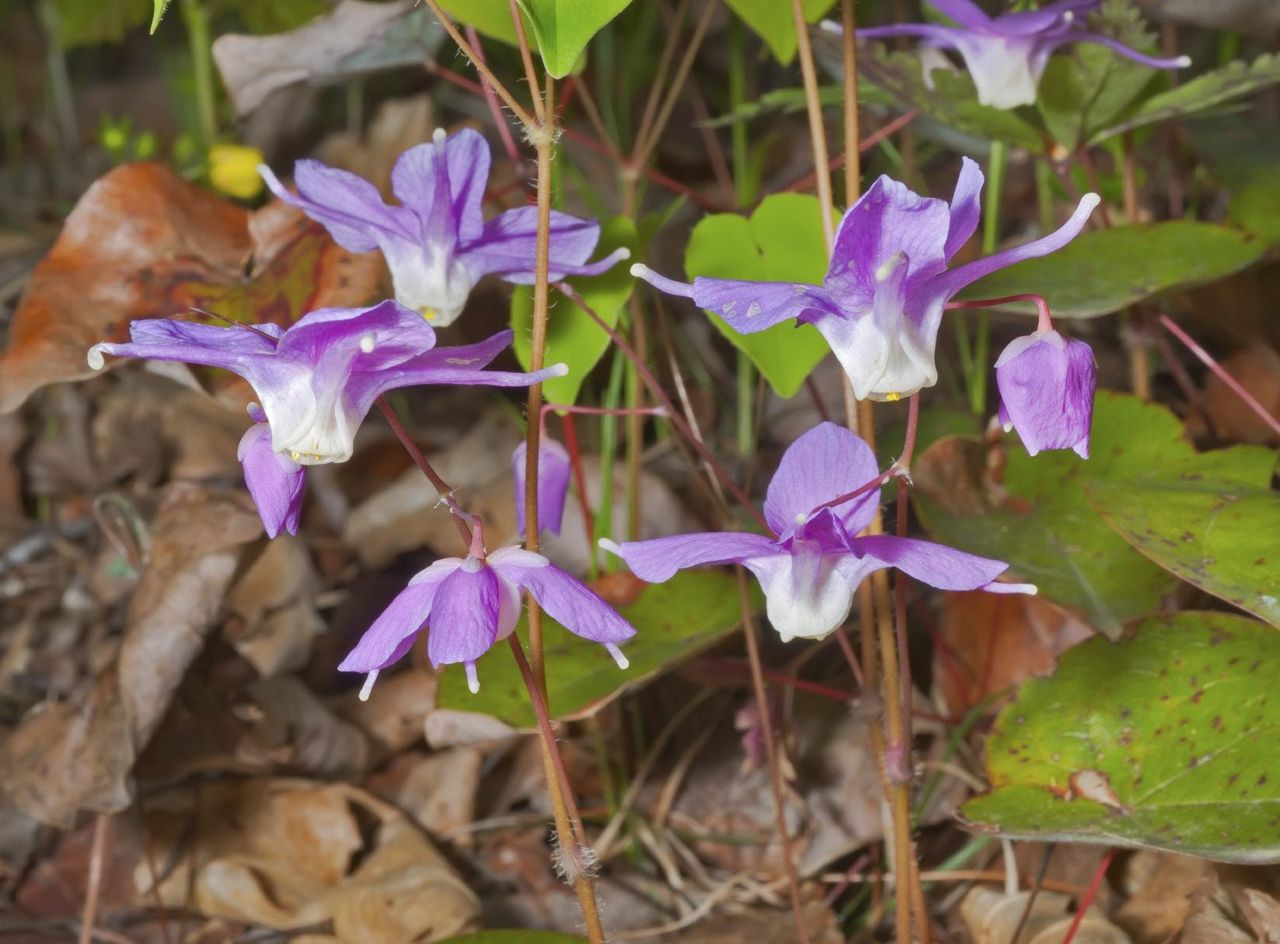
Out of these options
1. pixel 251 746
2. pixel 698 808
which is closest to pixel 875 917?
pixel 698 808

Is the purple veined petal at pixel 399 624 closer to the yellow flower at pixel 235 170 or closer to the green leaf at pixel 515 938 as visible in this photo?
the green leaf at pixel 515 938

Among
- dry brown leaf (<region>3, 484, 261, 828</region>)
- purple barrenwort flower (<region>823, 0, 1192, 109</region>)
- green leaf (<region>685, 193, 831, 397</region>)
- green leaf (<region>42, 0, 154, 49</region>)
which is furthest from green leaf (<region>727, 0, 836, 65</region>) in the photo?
green leaf (<region>42, 0, 154, 49</region>)

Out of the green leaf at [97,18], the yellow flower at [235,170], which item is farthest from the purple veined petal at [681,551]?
the green leaf at [97,18]

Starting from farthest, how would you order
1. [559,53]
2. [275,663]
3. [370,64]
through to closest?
[275,663]
[370,64]
[559,53]

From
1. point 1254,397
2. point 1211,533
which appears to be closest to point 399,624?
point 1211,533

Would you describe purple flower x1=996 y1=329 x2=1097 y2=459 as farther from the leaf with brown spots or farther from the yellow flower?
the yellow flower

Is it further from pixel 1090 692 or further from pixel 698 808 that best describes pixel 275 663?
pixel 1090 692
